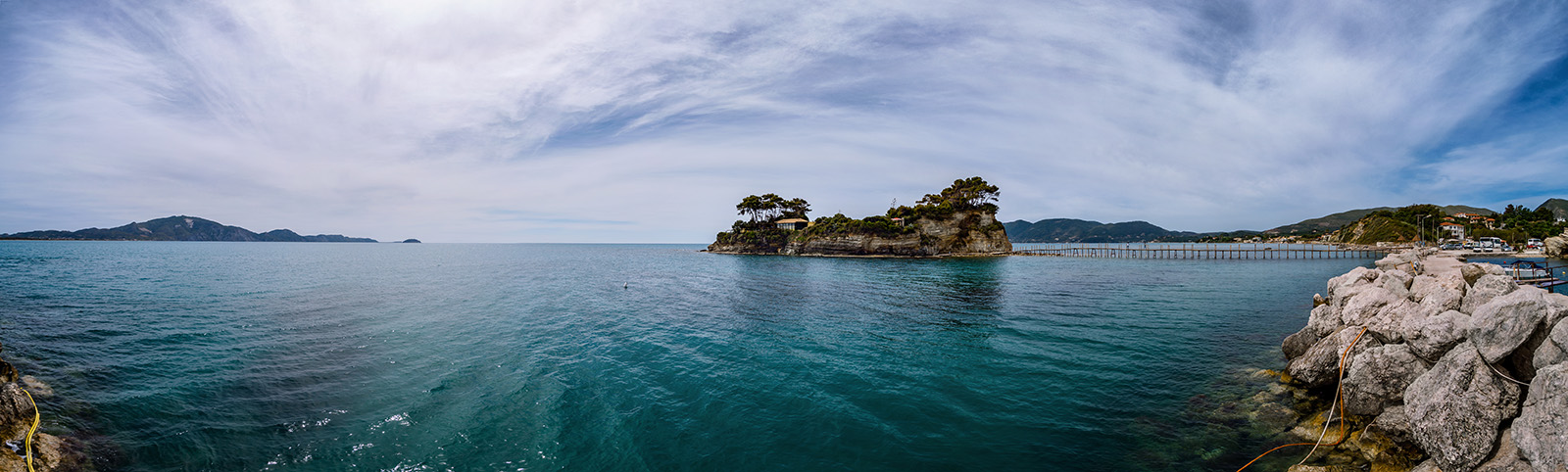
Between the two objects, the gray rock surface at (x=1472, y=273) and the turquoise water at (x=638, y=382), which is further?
the gray rock surface at (x=1472, y=273)

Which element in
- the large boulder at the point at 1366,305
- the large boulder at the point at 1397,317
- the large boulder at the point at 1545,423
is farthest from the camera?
the large boulder at the point at 1366,305

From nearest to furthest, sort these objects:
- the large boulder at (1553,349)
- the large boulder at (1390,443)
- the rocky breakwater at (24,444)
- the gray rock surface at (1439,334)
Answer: the large boulder at (1553,349) → the rocky breakwater at (24,444) → the large boulder at (1390,443) → the gray rock surface at (1439,334)

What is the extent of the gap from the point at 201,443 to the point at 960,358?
55.2 ft

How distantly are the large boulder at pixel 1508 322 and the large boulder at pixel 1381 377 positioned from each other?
109 cm

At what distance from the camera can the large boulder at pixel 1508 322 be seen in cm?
703

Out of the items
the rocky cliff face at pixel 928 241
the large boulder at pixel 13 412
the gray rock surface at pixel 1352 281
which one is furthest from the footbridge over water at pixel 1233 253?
the large boulder at pixel 13 412

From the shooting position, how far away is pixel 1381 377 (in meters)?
8.62

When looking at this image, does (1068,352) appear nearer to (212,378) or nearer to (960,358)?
(960,358)

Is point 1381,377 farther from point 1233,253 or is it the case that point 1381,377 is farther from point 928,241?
point 1233,253

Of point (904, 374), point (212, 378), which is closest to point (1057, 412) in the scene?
point (904, 374)

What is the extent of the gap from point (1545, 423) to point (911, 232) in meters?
89.0

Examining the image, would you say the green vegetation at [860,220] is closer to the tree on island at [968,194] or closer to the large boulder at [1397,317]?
the tree on island at [968,194]

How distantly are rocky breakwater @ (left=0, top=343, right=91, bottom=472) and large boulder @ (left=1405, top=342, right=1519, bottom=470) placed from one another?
61.9ft

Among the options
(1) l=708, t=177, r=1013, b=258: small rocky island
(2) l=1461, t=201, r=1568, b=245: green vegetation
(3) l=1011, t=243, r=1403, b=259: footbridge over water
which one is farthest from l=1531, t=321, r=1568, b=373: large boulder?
(2) l=1461, t=201, r=1568, b=245: green vegetation
